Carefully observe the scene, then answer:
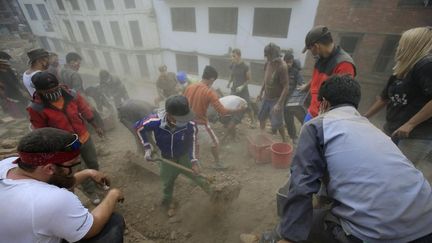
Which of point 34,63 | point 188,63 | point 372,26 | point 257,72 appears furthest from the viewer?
point 188,63

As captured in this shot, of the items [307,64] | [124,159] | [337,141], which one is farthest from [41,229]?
[307,64]

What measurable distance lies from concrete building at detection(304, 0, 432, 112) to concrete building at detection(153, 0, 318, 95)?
3.57 feet

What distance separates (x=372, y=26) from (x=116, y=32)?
17682 mm

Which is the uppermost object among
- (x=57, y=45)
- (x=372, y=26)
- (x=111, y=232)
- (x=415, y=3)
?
(x=415, y=3)

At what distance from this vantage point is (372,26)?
8617mm

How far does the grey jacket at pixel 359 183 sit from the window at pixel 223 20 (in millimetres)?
11399

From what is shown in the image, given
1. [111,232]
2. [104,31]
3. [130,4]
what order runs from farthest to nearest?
[104,31]
[130,4]
[111,232]

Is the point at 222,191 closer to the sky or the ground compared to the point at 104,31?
closer to the ground

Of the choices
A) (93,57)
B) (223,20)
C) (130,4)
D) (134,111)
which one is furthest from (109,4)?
(134,111)

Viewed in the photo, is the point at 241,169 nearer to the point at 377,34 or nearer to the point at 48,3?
the point at 377,34

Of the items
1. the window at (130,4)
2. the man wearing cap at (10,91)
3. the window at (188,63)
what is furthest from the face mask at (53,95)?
the window at (130,4)

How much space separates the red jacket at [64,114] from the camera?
2.89 meters

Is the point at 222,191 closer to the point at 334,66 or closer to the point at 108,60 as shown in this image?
the point at 334,66

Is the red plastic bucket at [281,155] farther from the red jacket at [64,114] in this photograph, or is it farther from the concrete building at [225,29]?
the concrete building at [225,29]
